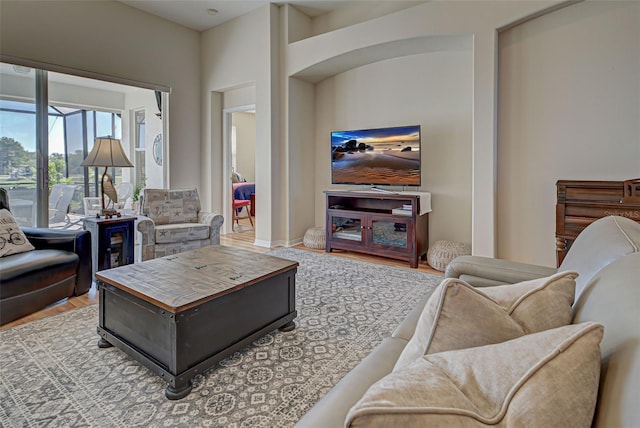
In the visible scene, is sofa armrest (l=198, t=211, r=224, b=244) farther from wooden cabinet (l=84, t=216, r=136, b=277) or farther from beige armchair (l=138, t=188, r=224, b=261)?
wooden cabinet (l=84, t=216, r=136, b=277)

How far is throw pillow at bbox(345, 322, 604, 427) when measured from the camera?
511 millimetres

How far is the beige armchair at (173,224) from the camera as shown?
3793mm

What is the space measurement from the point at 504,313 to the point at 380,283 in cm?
259

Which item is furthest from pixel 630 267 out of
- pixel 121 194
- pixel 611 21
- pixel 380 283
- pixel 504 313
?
pixel 121 194

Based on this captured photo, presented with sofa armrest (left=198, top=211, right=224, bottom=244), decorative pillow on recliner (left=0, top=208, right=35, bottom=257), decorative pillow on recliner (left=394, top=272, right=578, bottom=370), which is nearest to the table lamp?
decorative pillow on recliner (left=0, top=208, right=35, bottom=257)

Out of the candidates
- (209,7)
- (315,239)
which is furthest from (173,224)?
(209,7)

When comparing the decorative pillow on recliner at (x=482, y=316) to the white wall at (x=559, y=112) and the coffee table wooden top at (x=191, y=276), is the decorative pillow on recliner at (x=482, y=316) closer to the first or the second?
the coffee table wooden top at (x=191, y=276)

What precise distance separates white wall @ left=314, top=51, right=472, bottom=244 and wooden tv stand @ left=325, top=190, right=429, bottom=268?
32 centimetres

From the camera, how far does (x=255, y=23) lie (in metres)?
4.98

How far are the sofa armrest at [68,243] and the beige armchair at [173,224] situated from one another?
0.79 m

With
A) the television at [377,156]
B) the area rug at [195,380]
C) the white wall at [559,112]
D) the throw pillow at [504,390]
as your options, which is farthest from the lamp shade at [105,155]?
the white wall at [559,112]

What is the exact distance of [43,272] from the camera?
257cm

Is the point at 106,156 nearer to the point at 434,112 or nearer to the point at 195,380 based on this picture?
the point at 195,380

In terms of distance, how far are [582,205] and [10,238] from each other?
4.64 m
